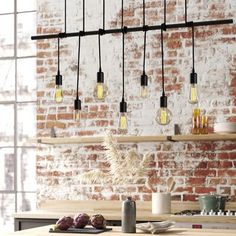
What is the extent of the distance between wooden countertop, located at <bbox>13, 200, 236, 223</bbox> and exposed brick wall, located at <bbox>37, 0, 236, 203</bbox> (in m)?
0.08

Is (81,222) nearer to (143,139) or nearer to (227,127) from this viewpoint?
(143,139)

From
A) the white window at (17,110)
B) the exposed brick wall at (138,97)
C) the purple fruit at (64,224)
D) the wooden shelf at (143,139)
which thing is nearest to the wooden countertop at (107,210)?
the exposed brick wall at (138,97)

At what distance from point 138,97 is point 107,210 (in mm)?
1123

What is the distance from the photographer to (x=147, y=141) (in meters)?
6.31

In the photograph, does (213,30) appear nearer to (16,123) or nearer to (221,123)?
(221,123)

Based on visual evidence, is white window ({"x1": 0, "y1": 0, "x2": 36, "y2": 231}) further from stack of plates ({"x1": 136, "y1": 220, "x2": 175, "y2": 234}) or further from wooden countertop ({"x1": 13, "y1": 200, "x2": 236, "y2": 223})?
stack of plates ({"x1": 136, "y1": 220, "x2": 175, "y2": 234})

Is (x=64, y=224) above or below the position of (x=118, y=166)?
below

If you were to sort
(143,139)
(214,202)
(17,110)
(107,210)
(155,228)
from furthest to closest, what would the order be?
1. (17,110)
2. (107,210)
3. (143,139)
4. (214,202)
5. (155,228)

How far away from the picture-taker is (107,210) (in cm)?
633

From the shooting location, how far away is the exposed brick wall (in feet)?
20.1

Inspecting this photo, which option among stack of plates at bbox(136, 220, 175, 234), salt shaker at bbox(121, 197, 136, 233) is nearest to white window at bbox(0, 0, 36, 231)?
salt shaker at bbox(121, 197, 136, 233)

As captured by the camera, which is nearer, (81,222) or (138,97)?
(81,222)

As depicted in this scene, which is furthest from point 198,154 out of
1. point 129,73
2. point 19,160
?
point 19,160

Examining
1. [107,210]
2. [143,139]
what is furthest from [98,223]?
[107,210]
